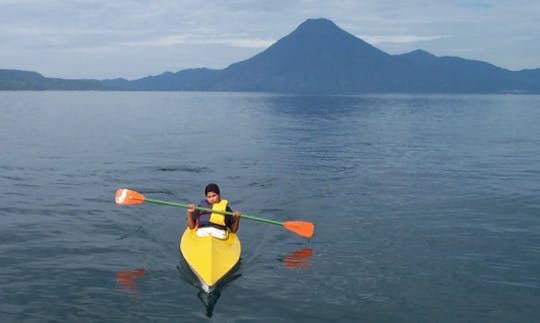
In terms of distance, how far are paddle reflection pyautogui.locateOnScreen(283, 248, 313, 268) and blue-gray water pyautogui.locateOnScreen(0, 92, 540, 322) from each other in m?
0.06

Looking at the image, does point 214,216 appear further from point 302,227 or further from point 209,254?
point 302,227

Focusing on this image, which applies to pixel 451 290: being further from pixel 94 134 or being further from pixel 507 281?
pixel 94 134

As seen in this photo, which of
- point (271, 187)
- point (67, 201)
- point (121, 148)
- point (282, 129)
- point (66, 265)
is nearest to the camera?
point (66, 265)

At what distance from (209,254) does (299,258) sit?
300 cm

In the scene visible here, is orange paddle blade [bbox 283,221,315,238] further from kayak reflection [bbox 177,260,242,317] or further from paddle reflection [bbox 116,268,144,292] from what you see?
paddle reflection [bbox 116,268,144,292]

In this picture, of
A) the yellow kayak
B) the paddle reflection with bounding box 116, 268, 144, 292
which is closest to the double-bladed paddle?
the yellow kayak

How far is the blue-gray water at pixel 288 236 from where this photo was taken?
38.2 ft

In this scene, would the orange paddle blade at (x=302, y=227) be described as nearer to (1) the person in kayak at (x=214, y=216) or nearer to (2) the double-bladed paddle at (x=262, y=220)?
(2) the double-bladed paddle at (x=262, y=220)

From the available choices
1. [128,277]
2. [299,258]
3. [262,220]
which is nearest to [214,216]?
[262,220]

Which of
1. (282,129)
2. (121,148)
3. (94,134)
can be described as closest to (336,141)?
(282,129)

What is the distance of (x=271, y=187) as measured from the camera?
979 inches

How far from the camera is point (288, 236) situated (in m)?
17.0

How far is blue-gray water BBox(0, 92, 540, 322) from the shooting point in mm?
11633

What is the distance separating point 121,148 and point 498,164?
2407cm
